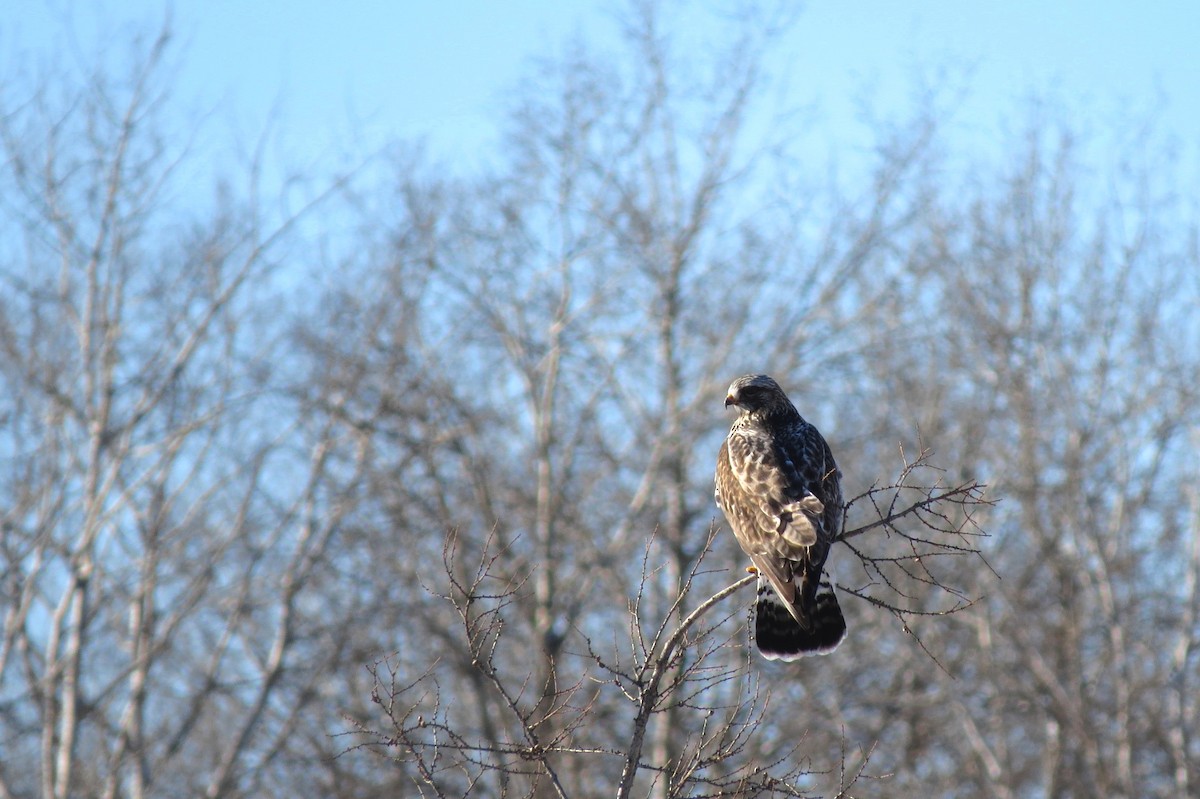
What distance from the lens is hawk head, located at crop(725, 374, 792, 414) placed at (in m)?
6.89

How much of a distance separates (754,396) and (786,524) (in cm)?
143

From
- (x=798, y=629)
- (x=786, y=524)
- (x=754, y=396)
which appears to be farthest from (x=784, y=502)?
(x=754, y=396)

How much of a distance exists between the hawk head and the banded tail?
1.56 meters

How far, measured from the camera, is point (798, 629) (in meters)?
5.43

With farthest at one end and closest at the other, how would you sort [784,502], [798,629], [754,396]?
[754,396], [784,502], [798,629]

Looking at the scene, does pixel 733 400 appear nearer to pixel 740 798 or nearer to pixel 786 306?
pixel 740 798

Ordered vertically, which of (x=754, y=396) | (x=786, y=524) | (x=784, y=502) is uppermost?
(x=754, y=396)

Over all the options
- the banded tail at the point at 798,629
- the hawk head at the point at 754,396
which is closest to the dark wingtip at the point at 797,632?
the banded tail at the point at 798,629

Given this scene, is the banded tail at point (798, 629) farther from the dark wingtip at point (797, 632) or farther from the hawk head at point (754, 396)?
the hawk head at point (754, 396)

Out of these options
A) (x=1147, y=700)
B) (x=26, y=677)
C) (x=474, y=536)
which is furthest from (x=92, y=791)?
(x=1147, y=700)

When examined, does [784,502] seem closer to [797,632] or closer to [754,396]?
[797,632]

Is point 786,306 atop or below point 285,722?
atop

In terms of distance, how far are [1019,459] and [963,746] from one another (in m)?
3.83

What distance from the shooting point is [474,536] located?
16.6 m
